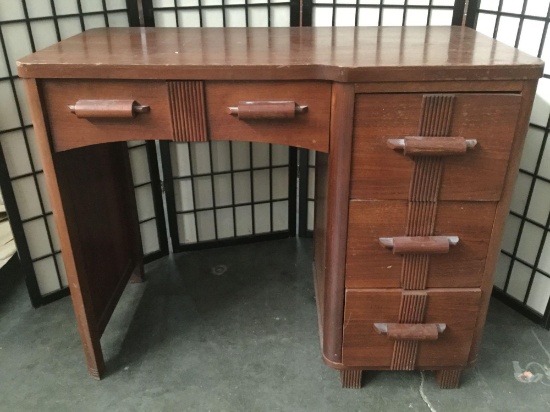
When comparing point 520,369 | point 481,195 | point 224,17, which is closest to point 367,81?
point 481,195

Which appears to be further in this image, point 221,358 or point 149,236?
point 149,236

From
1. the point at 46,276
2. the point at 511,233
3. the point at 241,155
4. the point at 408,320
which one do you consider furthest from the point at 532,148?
the point at 46,276

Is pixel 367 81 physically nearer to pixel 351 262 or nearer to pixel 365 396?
pixel 351 262

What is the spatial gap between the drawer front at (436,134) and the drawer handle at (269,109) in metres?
0.12

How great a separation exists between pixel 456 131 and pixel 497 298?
32.4 inches

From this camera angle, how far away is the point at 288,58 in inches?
Result: 38.9

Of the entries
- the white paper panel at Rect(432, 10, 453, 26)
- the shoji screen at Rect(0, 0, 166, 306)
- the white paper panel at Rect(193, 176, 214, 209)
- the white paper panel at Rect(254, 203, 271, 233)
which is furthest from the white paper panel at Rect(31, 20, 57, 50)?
the white paper panel at Rect(432, 10, 453, 26)

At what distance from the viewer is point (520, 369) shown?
1.28 m

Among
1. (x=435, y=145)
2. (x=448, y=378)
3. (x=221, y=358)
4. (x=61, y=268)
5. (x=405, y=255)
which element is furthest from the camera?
(x=61, y=268)

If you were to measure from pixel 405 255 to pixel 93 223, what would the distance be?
0.80 meters

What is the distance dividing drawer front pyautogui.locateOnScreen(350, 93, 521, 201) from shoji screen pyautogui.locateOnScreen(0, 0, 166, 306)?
0.86 meters

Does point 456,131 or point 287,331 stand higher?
point 456,131

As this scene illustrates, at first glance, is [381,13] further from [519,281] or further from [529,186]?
[519,281]

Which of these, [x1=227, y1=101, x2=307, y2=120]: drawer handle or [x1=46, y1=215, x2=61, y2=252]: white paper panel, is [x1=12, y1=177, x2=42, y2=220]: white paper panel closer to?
[x1=46, y1=215, x2=61, y2=252]: white paper panel
